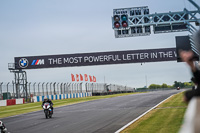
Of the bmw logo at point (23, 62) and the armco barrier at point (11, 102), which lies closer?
the armco barrier at point (11, 102)

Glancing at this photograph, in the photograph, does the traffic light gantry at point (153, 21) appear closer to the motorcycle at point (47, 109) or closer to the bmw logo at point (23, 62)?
the motorcycle at point (47, 109)

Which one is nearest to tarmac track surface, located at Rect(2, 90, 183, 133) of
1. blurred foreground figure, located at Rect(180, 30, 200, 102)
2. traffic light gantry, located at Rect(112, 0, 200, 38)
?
traffic light gantry, located at Rect(112, 0, 200, 38)

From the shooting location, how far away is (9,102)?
3850 centimetres

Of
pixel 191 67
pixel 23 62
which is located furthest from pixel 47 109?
pixel 23 62

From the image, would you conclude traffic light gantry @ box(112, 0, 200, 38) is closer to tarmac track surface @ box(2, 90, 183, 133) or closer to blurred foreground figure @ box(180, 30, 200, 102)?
tarmac track surface @ box(2, 90, 183, 133)

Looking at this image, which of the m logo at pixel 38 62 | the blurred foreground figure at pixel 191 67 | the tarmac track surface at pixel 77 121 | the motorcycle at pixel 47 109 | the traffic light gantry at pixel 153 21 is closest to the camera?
the blurred foreground figure at pixel 191 67

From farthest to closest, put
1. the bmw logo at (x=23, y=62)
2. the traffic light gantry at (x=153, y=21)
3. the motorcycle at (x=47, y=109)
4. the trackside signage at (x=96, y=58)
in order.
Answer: the bmw logo at (x=23, y=62), the trackside signage at (x=96, y=58), the traffic light gantry at (x=153, y=21), the motorcycle at (x=47, y=109)

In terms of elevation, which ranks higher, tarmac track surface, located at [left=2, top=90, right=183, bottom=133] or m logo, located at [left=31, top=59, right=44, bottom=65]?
m logo, located at [left=31, top=59, right=44, bottom=65]

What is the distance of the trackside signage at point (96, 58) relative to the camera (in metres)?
45.8

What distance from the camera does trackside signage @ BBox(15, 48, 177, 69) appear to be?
45750mm

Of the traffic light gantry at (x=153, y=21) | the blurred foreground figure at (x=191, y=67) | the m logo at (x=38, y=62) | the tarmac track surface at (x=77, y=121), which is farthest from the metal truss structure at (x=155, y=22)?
the m logo at (x=38, y=62)

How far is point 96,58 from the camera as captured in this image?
152ft

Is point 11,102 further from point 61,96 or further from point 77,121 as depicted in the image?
point 77,121

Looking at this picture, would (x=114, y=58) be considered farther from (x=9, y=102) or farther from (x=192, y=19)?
(x=192, y=19)
